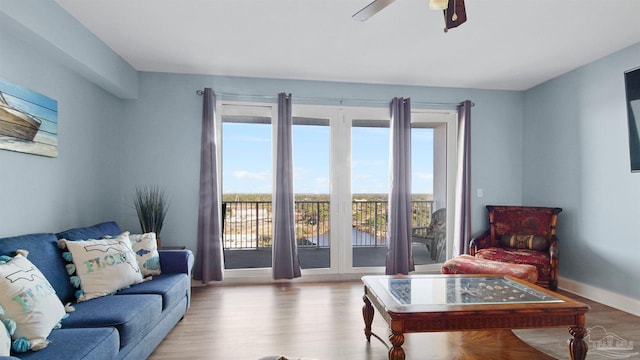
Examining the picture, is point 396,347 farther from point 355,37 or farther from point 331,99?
point 331,99

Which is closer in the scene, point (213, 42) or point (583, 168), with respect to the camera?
point (213, 42)

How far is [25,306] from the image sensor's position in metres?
1.60

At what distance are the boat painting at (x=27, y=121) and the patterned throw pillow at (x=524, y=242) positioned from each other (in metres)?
4.90

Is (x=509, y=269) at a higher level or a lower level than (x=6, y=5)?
lower

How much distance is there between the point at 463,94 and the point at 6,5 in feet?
15.4

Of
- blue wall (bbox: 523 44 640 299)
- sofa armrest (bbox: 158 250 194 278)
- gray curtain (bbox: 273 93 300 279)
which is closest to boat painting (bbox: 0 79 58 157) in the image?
sofa armrest (bbox: 158 250 194 278)

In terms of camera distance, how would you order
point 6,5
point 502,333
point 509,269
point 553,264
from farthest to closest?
1. point 553,264
2. point 509,269
3. point 502,333
4. point 6,5

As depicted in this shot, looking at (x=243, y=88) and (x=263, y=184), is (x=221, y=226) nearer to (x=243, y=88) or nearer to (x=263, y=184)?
(x=263, y=184)

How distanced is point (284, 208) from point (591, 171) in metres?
3.56

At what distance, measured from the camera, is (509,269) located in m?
3.07

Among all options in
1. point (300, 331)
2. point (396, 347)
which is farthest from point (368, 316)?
point (396, 347)

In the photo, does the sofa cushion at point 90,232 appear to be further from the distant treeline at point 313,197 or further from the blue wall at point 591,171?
the blue wall at point 591,171

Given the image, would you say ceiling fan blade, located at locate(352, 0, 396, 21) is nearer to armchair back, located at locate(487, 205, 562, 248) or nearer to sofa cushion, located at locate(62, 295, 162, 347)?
sofa cushion, located at locate(62, 295, 162, 347)

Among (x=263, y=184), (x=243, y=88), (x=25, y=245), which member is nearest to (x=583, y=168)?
(x=263, y=184)
